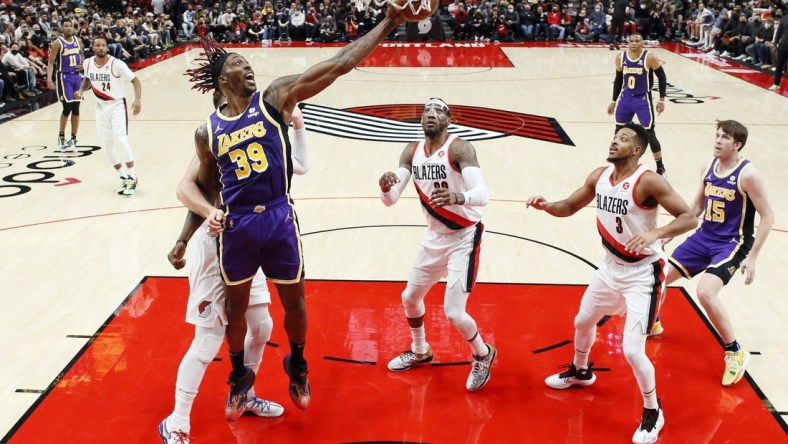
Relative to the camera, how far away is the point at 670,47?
82.6 ft

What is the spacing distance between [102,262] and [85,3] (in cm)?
2323

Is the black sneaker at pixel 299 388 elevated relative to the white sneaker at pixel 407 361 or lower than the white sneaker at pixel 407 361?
elevated

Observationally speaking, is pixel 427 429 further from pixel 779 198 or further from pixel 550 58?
pixel 550 58

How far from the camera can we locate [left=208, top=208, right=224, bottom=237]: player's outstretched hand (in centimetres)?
415

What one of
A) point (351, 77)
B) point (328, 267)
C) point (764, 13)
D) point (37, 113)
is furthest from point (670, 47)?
point (328, 267)

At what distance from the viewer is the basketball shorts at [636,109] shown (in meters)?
10.3

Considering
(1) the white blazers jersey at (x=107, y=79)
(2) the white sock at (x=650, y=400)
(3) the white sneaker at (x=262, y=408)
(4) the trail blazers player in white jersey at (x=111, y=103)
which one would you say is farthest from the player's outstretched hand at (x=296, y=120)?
(1) the white blazers jersey at (x=107, y=79)

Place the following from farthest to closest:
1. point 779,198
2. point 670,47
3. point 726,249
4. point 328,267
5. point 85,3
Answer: point 85,3, point 670,47, point 779,198, point 328,267, point 726,249

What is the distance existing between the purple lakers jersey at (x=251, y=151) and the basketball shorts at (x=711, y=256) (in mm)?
3085

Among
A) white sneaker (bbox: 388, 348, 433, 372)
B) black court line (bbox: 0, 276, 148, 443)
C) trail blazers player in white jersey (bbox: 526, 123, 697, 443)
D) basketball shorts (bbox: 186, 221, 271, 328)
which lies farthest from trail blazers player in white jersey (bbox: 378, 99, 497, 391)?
black court line (bbox: 0, 276, 148, 443)

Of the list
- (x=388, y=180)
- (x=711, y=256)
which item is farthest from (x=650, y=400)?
(x=388, y=180)

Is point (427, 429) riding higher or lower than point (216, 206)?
lower

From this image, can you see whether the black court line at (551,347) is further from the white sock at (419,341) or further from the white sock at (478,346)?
the white sock at (419,341)

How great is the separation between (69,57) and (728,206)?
33.6 feet
